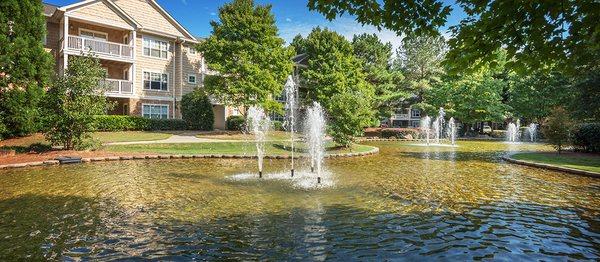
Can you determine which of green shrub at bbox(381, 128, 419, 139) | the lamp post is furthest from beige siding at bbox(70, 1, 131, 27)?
green shrub at bbox(381, 128, 419, 139)

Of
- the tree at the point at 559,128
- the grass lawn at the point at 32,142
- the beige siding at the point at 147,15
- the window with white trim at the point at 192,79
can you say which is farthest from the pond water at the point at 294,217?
the window with white trim at the point at 192,79

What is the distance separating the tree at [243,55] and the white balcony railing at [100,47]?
6.92 meters

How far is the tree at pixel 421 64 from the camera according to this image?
178 ft

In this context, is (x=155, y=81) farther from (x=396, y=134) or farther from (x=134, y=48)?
(x=396, y=134)

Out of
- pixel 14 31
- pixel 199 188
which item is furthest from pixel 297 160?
pixel 14 31

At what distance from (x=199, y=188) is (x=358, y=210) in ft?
17.5

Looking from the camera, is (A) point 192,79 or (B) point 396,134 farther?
(B) point 396,134

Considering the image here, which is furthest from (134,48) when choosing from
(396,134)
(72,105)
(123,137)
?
(396,134)

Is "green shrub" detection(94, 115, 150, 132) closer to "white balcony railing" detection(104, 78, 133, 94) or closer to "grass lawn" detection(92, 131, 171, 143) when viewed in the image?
"grass lawn" detection(92, 131, 171, 143)

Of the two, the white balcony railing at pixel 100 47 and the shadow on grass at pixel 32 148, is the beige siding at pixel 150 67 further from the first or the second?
the shadow on grass at pixel 32 148

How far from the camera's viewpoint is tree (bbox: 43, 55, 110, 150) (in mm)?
19047

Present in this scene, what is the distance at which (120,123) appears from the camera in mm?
30891

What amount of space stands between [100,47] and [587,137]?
3669 centimetres

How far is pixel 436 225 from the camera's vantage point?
25.7 feet
